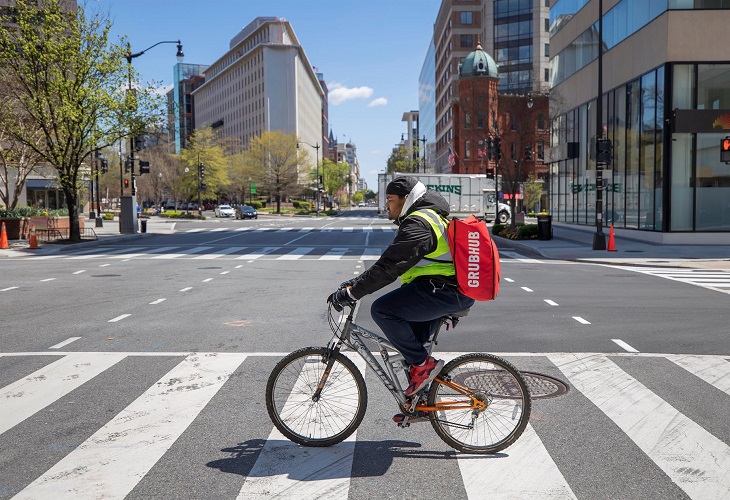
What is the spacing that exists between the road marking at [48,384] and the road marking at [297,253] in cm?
1420

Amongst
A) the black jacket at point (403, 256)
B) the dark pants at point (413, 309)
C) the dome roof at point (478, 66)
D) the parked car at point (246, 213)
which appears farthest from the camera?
the dome roof at point (478, 66)

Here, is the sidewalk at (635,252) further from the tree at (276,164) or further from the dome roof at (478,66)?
the tree at (276,164)

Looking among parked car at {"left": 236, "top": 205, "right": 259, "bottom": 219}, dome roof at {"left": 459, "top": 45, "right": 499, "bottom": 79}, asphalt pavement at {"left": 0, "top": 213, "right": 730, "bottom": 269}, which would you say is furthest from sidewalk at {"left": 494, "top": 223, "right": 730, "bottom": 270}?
dome roof at {"left": 459, "top": 45, "right": 499, "bottom": 79}

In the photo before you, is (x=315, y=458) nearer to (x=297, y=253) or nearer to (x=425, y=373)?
(x=425, y=373)

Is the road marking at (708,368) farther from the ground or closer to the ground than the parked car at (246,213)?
closer to the ground

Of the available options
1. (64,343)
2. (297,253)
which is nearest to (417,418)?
(64,343)

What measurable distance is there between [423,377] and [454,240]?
0.99m

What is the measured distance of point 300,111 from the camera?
140m

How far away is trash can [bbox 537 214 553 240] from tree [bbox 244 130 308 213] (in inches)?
2608

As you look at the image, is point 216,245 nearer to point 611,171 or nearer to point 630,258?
point 630,258

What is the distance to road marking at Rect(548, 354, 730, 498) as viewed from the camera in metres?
4.32

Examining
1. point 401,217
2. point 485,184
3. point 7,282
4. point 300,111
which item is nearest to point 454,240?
point 401,217

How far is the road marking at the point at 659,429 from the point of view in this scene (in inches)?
170

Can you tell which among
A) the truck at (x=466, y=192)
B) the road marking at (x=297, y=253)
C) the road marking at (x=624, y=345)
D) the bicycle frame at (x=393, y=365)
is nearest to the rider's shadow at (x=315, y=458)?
the bicycle frame at (x=393, y=365)
